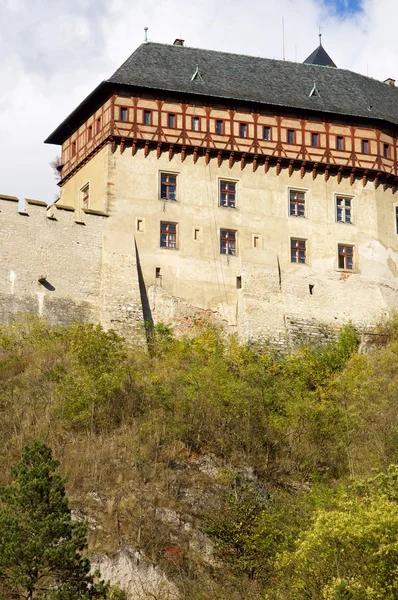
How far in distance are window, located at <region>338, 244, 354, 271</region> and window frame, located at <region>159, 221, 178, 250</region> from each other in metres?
6.35

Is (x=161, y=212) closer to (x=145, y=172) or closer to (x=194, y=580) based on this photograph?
(x=145, y=172)

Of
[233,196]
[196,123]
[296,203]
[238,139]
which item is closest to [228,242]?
[233,196]

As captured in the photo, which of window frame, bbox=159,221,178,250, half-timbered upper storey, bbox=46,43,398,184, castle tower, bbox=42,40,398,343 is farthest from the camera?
half-timbered upper storey, bbox=46,43,398,184

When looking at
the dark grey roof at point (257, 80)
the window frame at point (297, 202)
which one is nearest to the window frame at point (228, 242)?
the window frame at point (297, 202)

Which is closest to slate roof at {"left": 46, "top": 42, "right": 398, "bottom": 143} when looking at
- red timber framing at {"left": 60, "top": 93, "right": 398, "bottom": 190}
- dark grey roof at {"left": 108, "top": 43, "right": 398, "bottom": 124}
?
dark grey roof at {"left": 108, "top": 43, "right": 398, "bottom": 124}

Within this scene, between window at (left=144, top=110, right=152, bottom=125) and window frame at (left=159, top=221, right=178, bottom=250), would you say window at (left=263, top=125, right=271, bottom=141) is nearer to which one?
window at (left=144, top=110, right=152, bottom=125)

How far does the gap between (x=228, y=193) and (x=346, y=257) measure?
5064 millimetres

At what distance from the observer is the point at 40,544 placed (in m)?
25.6

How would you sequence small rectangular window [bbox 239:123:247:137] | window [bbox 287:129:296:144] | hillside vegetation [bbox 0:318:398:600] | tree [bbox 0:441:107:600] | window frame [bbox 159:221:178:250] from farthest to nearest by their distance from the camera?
window [bbox 287:129:296:144], small rectangular window [bbox 239:123:247:137], window frame [bbox 159:221:178:250], hillside vegetation [bbox 0:318:398:600], tree [bbox 0:441:107:600]

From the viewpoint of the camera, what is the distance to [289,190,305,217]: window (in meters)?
46.7

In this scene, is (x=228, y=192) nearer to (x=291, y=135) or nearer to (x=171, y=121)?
(x=171, y=121)

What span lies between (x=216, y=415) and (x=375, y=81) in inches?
844

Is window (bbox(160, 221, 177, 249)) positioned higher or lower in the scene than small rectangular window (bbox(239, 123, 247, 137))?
lower

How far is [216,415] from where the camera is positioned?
36.1 m
